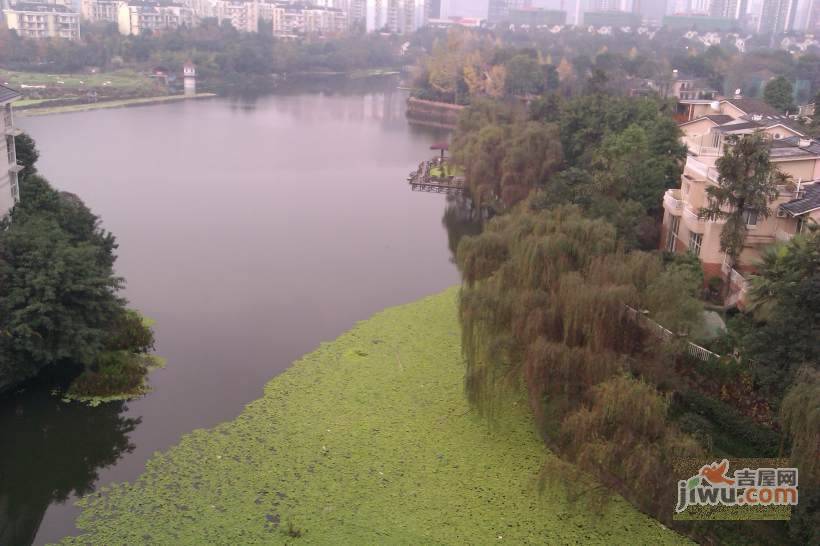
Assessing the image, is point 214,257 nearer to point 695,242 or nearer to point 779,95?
point 695,242

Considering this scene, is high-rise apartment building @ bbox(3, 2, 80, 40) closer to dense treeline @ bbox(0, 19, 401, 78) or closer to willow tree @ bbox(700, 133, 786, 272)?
dense treeline @ bbox(0, 19, 401, 78)

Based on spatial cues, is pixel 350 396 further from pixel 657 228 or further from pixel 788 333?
pixel 657 228

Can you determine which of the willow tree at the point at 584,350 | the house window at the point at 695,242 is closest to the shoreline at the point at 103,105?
the house window at the point at 695,242

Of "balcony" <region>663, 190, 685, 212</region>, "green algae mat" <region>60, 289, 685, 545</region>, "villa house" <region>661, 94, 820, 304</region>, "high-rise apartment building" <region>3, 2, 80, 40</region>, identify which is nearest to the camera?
"green algae mat" <region>60, 289, 685, 545</region>

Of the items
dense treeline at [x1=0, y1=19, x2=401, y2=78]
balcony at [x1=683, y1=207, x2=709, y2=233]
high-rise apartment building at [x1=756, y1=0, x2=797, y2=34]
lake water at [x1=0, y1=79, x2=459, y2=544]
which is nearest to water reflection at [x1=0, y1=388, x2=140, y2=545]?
lake water at [x1=0, y1=79, x2=459, y2=544]

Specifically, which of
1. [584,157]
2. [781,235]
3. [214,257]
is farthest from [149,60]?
[781,235]

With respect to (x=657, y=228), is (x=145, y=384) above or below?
below

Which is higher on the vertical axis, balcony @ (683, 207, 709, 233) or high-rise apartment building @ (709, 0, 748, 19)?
high-rise apartment building @ (709, 0, 748, 19)

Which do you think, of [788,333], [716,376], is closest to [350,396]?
[716,376]
